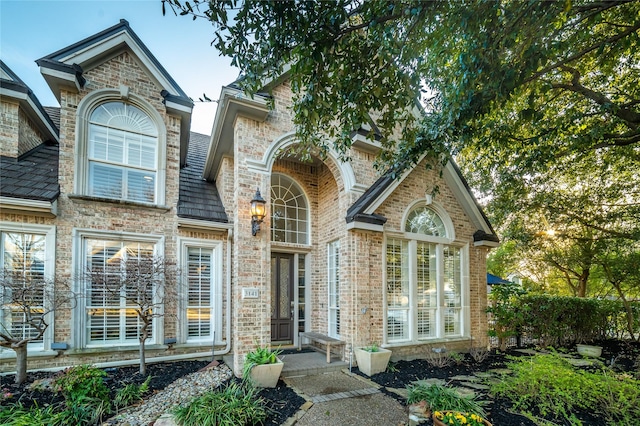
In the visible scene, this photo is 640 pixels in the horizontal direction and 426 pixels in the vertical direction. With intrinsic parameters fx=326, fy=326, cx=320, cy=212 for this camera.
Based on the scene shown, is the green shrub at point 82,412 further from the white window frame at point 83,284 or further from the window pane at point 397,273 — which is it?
the window pane at point 397,273

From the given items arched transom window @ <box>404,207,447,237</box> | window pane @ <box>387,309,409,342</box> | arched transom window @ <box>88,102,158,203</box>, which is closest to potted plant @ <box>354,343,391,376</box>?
window pane @ <box>387,309,409,342</box>

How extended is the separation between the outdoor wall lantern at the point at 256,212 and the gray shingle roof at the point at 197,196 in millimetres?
1952

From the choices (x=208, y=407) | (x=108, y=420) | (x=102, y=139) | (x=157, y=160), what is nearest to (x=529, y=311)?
(x=208, y=407)

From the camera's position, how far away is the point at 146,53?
782cm

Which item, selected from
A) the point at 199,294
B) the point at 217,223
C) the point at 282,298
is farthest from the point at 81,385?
the point at 282,298

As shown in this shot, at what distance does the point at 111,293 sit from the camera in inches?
265

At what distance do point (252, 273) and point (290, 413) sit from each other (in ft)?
8.49

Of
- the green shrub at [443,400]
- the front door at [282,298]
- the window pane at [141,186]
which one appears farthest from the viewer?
the front door at [282,298]

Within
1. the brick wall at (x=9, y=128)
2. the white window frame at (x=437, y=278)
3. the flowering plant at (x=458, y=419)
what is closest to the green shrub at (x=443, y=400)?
the flowering plant at (x=458, y=419)

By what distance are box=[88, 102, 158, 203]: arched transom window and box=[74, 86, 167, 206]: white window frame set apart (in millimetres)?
74

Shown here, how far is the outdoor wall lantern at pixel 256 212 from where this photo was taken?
6.51 metres

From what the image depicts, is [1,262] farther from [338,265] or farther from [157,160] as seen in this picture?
[338,265]

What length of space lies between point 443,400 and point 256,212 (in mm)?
4448

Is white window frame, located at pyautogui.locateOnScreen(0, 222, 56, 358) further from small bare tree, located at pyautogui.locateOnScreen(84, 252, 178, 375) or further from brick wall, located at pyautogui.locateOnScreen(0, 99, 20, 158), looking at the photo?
brick wall, located at pyautogui.locateOnScreen(0, 99, 20, 158)
